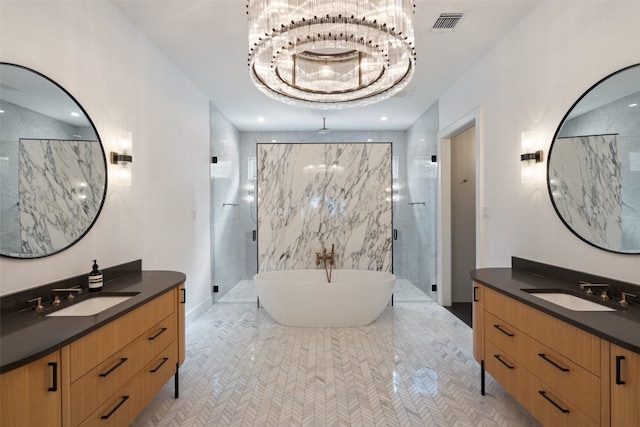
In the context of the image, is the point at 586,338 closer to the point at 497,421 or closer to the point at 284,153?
the point at 497,421

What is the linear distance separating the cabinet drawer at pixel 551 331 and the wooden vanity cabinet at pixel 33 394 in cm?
203

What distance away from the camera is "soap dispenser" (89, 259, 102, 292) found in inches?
80.0

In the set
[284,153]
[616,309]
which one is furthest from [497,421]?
[284,153]

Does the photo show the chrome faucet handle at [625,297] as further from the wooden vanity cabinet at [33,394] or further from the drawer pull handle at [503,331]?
the wooden vanity cabinet at [33,394]

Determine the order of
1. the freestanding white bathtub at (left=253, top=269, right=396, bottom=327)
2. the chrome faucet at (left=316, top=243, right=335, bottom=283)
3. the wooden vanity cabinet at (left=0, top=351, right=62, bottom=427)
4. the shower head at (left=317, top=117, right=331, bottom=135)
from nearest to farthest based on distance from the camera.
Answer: the wooden vanity cabinet at (left=0, top=351, right=62, bottom=427)
the freestanding white bathtub at (left=253, top=269, right=396, bottom=327)
the chrome faucet at (left=316, top=243, right=335, bottom=283)
the shower head at (left=317, top=117, right=331, bottom=135)

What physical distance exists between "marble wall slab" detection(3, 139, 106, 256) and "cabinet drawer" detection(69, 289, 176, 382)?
2.07 feet

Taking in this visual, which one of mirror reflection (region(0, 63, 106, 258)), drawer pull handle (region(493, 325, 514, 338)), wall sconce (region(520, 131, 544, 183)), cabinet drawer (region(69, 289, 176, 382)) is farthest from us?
wall sconce (region(520, 131, 544, 183))

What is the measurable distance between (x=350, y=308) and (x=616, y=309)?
→ 2317mm

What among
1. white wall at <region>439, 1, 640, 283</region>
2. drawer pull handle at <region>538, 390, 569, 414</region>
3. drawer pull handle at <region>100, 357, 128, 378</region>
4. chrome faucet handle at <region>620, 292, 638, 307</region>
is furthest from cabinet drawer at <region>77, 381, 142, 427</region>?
white wall at <region>439, 1, 640, 283</region>

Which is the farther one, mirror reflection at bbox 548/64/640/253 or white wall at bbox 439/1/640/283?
white wall at bbox 439/1/640/283

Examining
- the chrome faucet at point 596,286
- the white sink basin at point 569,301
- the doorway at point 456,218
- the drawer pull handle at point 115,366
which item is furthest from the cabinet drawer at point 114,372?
the doorway at point 456,218

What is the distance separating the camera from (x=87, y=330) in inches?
53.7

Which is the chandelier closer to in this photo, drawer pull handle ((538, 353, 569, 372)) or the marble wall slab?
the marble wall slab

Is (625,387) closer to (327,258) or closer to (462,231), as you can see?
(327,258)
